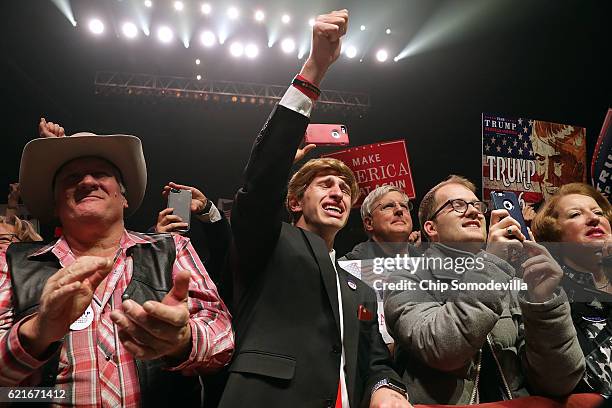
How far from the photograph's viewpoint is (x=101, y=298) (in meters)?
1.45

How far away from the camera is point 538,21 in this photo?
5.24m

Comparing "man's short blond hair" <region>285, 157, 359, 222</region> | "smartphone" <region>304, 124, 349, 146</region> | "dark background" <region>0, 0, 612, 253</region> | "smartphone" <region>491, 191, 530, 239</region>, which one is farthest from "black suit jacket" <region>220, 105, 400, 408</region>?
"dark background" <region>0, 0, 612, 253</region>

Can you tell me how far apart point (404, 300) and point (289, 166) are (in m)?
0.67

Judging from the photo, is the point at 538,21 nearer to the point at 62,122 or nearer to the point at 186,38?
the point at 186,38

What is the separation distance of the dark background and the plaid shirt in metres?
4.32

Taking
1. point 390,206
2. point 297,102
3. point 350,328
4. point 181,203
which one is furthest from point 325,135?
point 350,328

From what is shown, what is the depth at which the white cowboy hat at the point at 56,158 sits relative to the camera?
168cm

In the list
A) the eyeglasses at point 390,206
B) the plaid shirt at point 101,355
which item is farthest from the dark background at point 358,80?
the plaid shirt at point 101,355

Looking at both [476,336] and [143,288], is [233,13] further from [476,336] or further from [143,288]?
[476,336]

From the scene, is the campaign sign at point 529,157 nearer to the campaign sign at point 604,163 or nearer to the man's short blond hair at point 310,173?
the campaign sign at point 604,163

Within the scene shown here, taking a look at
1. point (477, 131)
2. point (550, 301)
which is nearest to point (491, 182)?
point (550, 301)

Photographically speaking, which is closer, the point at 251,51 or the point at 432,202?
the point at 432,202

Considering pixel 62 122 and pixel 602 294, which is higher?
pixel 62 122

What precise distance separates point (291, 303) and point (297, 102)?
684 millimetres
